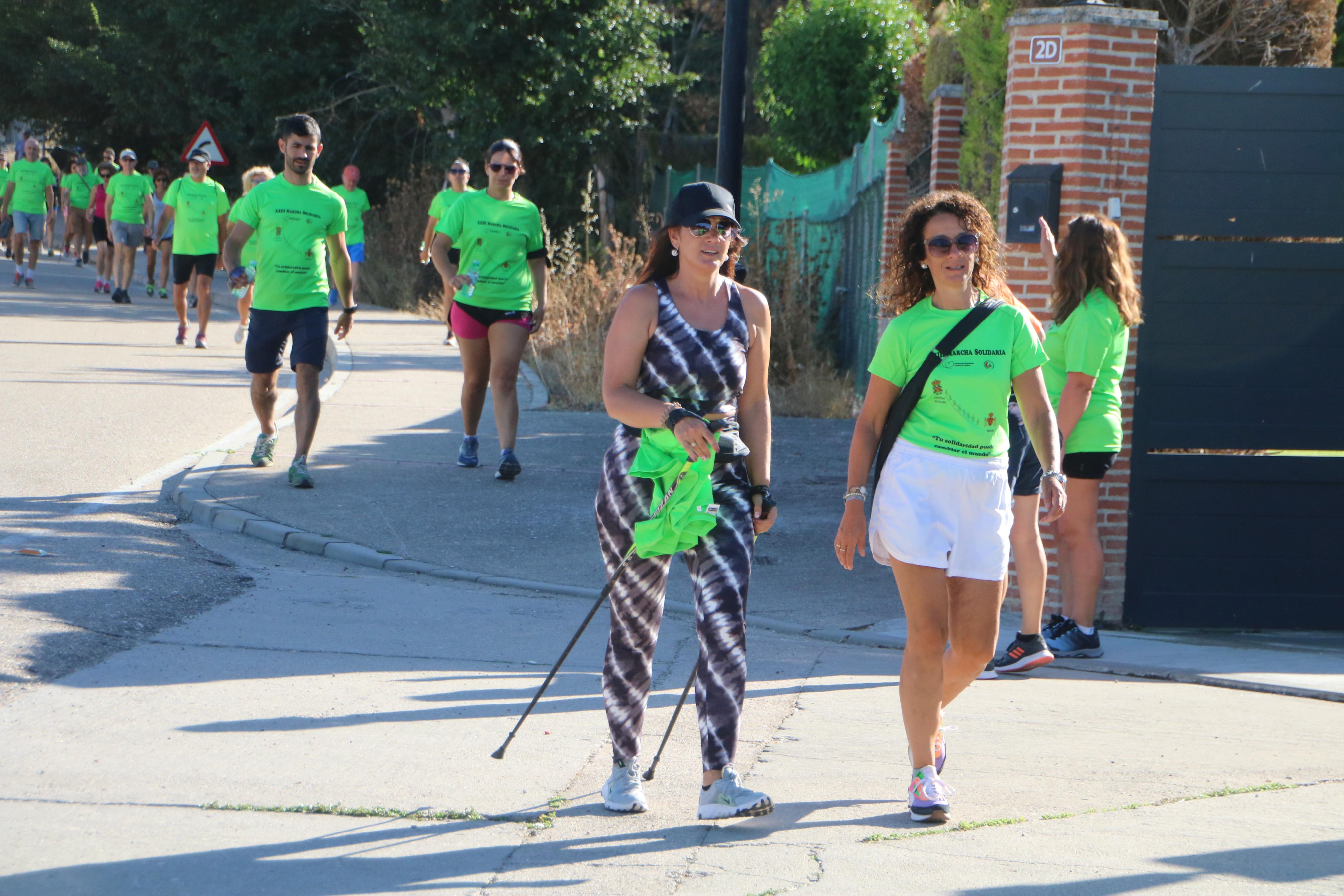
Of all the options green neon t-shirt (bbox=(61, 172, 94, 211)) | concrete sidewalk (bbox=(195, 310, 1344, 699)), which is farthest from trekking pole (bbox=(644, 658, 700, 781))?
green neon t-shirt (bbox=(61, 172, 94, 211))

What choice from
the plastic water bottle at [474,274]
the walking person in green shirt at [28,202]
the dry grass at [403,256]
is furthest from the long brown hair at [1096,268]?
the walking person in green shirt at [28,202]

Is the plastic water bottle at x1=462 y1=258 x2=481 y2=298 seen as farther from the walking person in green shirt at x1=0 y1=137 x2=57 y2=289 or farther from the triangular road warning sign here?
the triangular road warning sign

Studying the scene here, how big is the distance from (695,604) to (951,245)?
4.29 ft

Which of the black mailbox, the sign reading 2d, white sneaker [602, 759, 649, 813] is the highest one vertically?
the sign reading 2d

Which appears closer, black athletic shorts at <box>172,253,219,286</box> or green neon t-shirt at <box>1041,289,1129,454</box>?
green neon t-shirt at <box>1041,289,1129,454</box>

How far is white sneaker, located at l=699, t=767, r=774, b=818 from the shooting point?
420 centimetres

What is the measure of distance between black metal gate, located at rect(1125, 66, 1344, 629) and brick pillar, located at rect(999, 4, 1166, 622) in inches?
3.7

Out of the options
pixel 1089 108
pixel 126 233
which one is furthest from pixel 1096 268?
pixel 126 233

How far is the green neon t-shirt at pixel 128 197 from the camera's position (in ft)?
65.9

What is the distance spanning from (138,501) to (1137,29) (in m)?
6.01

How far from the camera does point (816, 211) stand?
17.7 metres

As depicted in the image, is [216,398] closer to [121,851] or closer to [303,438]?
[303,438]

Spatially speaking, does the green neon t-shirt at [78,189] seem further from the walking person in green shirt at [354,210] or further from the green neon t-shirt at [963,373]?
the green neon t-shirt at [963,373]

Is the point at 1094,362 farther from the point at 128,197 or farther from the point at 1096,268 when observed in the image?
the point at 128,197
